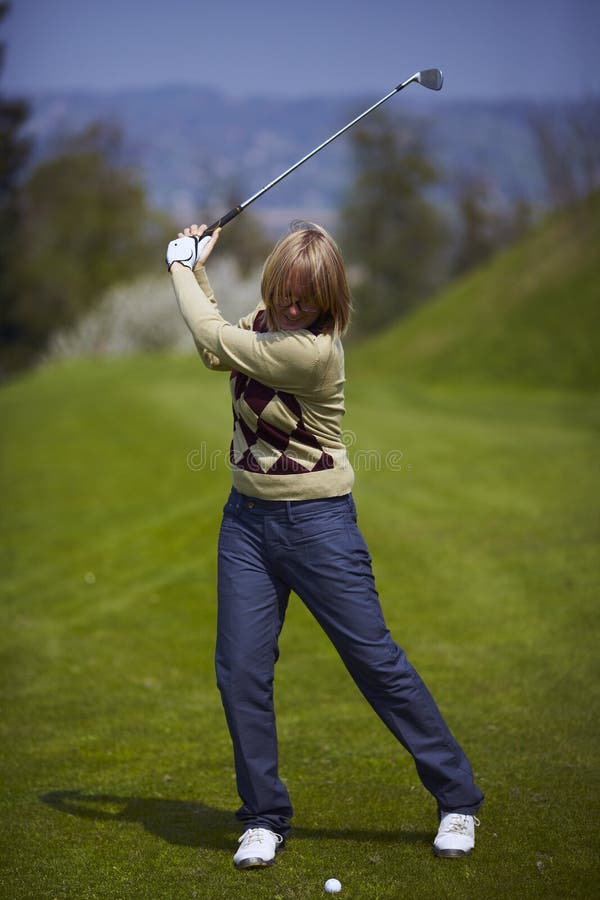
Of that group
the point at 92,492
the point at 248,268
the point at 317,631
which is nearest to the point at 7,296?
the point at 248,268

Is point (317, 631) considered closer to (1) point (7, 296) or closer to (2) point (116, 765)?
(2) point (116, 765)

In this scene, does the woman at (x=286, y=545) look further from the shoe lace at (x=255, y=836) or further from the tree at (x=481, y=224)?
the tree at (x=481, y=224)

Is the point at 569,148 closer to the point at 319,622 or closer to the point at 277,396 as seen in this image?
the point at 277,396

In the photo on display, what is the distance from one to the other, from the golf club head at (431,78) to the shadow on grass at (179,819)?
2.94 metres

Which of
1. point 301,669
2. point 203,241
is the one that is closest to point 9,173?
point 301,669

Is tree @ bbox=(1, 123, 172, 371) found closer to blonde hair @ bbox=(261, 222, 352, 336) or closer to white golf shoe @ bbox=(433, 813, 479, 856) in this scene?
blonde hair @ bbox=(261, 222, 352, 336)

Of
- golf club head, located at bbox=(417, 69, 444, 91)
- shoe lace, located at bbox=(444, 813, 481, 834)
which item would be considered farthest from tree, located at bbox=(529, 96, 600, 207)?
shoe lace, located at bbox=(444, 813, 481, 834)

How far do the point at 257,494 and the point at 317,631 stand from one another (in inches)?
163

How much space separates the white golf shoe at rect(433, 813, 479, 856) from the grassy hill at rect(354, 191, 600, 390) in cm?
1986

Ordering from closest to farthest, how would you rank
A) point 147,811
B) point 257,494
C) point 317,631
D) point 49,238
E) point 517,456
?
point 257,494, point 147,811, point 317,631, point 517,456, point 49,238

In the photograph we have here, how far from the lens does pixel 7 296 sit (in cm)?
4681

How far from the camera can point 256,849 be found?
12.5 feet

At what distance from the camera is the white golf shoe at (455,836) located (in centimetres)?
380

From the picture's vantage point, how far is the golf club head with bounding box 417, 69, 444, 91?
14.6 feet
